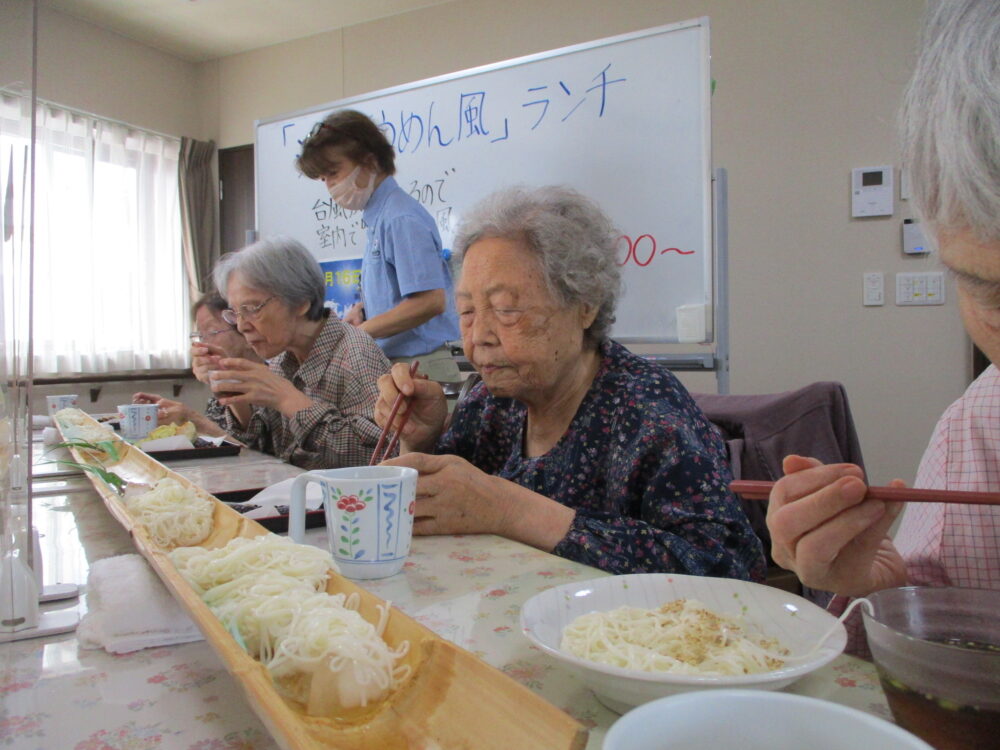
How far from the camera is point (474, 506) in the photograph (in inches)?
39.5

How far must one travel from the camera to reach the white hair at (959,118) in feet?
1.44

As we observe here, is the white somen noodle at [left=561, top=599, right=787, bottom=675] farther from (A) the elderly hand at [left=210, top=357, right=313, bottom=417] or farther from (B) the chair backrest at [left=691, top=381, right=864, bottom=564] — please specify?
(A) the elderly hand at [left=210, top=357, right=313, bottom=417]

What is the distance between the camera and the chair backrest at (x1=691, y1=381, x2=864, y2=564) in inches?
50.2

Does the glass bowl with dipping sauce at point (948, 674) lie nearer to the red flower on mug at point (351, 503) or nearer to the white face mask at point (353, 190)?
the red flower on mug at point (351, 503)

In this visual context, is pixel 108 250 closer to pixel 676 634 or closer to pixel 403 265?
pixel 403 265

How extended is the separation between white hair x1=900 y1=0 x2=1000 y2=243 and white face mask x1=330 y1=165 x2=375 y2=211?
202 centimetres

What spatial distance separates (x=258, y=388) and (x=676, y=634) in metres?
1.54

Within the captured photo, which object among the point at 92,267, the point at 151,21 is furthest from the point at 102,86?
the point at 92,267

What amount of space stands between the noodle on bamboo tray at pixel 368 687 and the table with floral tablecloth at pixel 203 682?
55 mm

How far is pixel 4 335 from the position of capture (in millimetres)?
664

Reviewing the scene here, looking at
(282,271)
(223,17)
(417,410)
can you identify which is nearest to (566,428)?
(417,410)

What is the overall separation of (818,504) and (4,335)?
0.71m

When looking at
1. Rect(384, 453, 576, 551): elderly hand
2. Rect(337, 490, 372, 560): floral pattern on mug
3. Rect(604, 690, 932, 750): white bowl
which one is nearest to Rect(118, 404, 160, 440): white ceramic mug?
Rect(384, 453, 576, 551): elderly hand

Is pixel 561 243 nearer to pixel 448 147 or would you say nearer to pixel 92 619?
pixel 92 619
